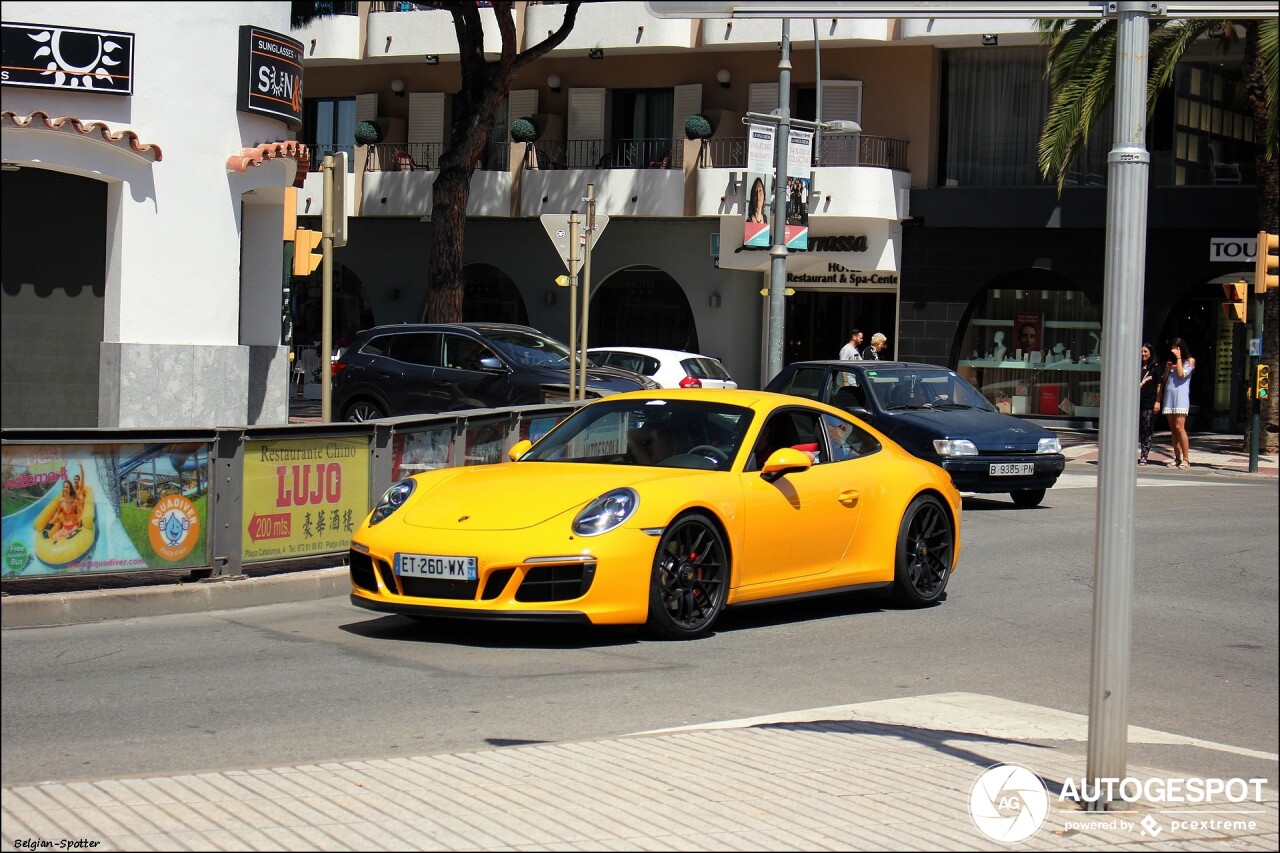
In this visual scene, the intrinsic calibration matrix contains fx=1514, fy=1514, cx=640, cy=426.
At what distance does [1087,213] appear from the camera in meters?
31.6

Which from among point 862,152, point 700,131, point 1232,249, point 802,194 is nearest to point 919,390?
point 802,194

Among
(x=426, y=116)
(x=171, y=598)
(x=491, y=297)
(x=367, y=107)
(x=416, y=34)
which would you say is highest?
(x=416, y=34)

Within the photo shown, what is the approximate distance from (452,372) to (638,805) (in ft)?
54.4

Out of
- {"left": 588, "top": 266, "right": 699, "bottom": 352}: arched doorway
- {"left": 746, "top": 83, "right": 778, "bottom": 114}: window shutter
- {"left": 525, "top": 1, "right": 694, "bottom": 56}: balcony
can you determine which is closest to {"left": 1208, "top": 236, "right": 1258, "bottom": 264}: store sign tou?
{"left": 746, "top": 83, "right": 778, "bottom": 114}: window shutter

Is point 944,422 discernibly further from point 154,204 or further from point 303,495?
point 154,204

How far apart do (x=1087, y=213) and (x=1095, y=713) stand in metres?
28.0

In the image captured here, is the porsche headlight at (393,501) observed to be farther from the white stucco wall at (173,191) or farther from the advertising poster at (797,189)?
the advertising poster at (797,189)

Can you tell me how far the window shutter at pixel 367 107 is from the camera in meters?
39.9

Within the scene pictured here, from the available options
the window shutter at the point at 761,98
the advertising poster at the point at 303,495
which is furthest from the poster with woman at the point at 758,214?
the advertising poster at the point at 303,495

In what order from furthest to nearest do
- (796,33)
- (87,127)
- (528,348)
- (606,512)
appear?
(796,33) < (528,348) < (87,127) < (606,512)

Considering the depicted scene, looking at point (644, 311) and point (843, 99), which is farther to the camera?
point (644, 311)

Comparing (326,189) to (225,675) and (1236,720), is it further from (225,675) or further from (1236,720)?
(1236,720)

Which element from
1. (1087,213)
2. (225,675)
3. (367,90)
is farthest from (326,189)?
(367,90)

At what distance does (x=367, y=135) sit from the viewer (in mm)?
38812
